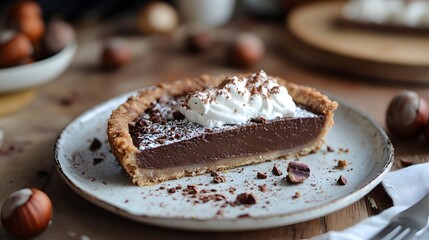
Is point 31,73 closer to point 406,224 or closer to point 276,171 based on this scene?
point 276,171

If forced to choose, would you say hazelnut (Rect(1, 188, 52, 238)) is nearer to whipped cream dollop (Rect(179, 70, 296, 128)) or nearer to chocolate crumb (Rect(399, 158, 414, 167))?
whipped cream dollop (Rect(179, 70, 296, 128))

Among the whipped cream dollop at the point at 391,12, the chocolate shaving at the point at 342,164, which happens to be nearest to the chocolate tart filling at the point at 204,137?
the chocolate shaving at the point at 342,164

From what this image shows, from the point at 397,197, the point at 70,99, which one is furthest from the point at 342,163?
the point at 70,99

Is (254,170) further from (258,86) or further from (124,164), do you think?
(124,164)

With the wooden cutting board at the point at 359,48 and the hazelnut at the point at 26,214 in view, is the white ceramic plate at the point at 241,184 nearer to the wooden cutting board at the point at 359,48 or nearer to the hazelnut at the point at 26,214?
the hazelnut at the point at 26,214

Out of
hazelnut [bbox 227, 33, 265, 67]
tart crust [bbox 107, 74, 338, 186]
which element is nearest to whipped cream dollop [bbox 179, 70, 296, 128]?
tart crust [bbox 107, 74, 338, 186]

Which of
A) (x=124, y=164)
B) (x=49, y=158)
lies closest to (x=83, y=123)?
(x=49, y=158)
